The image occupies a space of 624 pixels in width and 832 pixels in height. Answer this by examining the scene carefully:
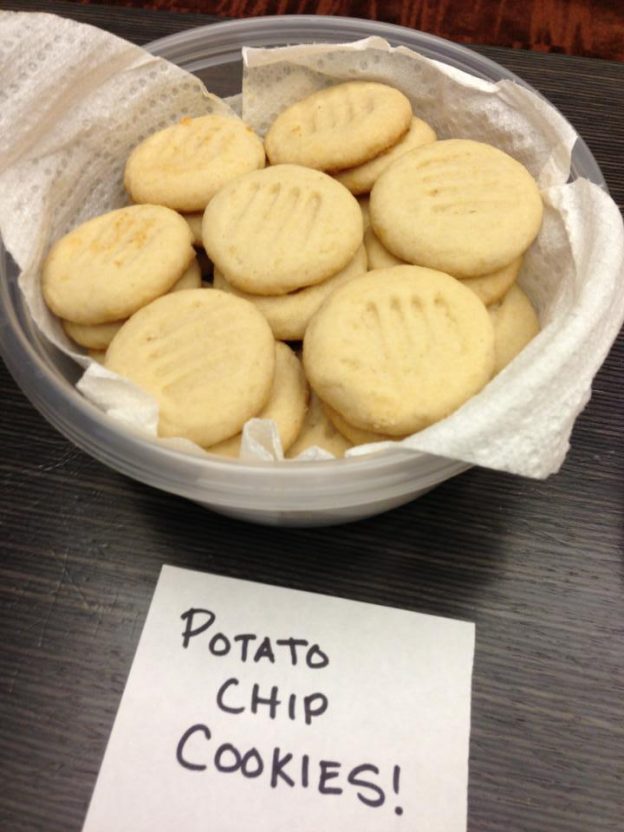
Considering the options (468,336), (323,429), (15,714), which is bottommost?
(15,714)

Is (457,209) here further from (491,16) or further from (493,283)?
(491,16)

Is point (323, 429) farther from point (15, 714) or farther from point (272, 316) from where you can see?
point (15, 714)

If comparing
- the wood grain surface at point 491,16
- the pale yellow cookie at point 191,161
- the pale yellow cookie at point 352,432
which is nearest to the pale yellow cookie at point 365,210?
the pale yellow cookie at point 191,161

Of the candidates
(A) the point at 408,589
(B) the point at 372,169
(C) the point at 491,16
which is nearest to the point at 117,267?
(B) the point at 372,169

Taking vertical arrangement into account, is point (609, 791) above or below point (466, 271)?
below

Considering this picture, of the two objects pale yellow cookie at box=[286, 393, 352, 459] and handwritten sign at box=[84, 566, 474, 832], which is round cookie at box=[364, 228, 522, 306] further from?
handwritten sign at box=[84, 566, 474, 832]

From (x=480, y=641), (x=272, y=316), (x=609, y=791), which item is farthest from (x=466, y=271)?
(x=609, y=791)
